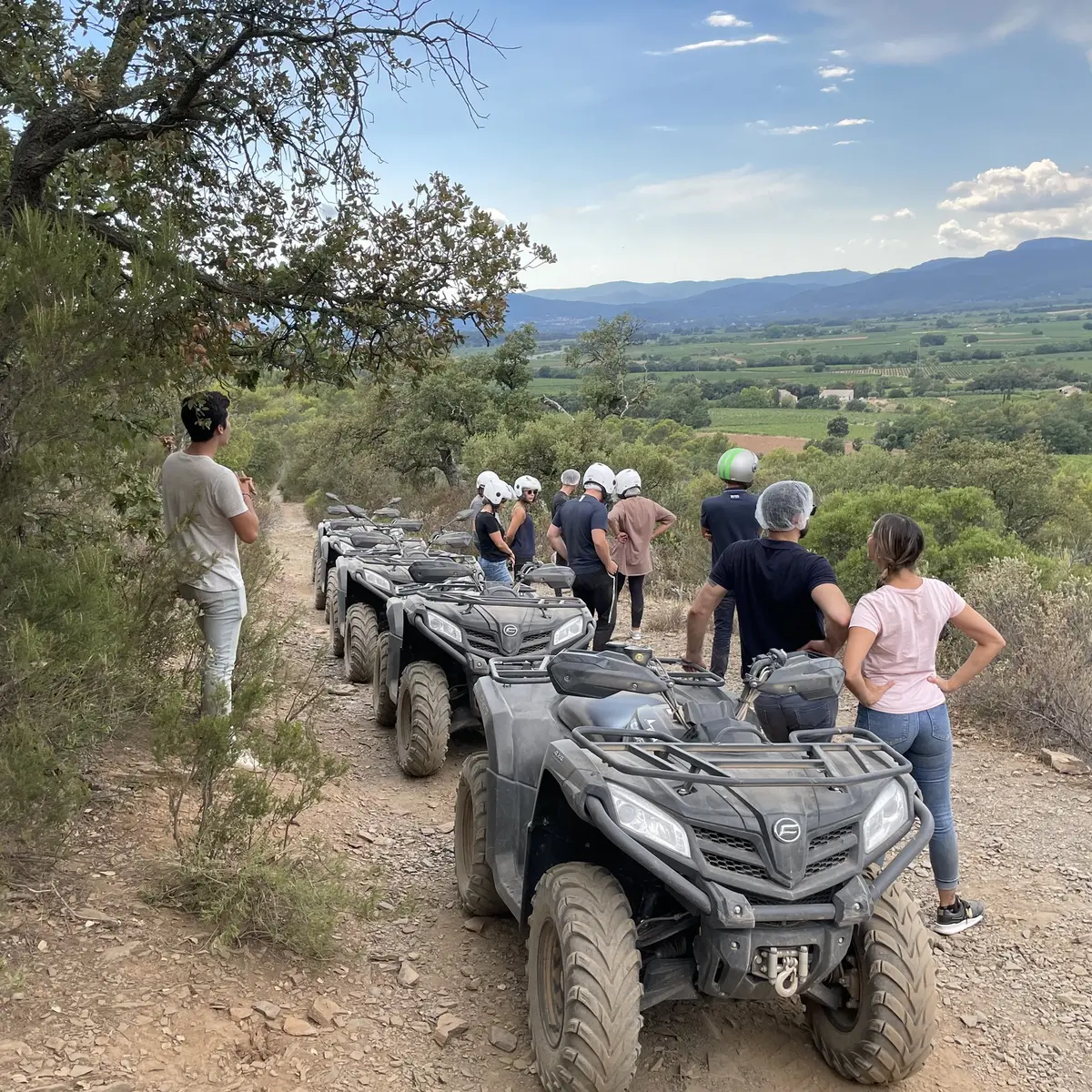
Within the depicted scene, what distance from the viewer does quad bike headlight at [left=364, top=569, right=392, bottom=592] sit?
813cm

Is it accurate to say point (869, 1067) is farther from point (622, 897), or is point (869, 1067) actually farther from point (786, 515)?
point (786, 515)

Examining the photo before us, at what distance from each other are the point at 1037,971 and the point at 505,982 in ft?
7.35

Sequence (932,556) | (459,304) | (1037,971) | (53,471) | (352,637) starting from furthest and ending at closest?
(932,556) < (352,637) < (459,304) < (1037,971) < (53,471)

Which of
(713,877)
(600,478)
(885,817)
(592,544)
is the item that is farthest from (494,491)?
(713,877)

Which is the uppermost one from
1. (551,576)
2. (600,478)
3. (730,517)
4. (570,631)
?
(600,478)

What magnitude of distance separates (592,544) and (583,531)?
0.16 metres

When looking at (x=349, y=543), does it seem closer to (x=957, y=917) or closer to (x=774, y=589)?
(x=774, y=589)

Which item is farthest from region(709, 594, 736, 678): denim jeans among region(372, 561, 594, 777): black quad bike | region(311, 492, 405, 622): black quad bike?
region(311, 492, 405, 622): black quad bike

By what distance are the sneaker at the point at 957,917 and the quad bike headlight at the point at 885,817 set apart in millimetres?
1744

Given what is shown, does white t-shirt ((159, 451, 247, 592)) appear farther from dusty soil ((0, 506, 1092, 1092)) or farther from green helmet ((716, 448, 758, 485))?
green helmet ((716, 448, 758, 485))

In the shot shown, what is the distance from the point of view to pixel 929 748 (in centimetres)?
400

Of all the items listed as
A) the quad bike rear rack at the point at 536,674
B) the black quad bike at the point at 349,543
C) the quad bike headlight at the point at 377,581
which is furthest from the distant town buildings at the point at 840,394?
the quad bike rear rack at the point at 536,674

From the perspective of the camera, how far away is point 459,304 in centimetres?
550

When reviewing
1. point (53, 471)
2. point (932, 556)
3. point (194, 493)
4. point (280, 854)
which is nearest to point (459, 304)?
point (194, 493)
